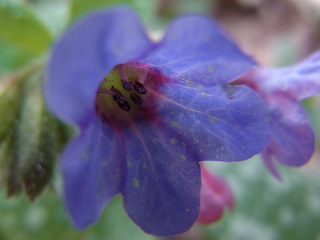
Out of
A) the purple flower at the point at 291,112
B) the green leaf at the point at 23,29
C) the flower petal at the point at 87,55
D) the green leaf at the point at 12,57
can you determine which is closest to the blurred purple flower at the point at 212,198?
the purple flower at the point at 291,112

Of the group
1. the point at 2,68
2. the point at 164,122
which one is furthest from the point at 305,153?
the point at 2,68

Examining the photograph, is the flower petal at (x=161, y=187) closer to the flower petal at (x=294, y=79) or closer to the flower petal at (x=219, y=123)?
the flower petal at (x=219, y=123)

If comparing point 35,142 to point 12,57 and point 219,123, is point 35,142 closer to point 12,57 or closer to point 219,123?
point 219,123

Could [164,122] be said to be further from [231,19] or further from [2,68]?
[231,19]

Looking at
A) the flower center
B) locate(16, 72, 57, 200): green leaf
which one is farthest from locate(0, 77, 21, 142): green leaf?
the flower center

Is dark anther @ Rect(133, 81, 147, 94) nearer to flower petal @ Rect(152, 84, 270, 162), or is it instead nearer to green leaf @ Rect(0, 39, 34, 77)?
flower petal @ Rect(152, 84, 270, 162)
